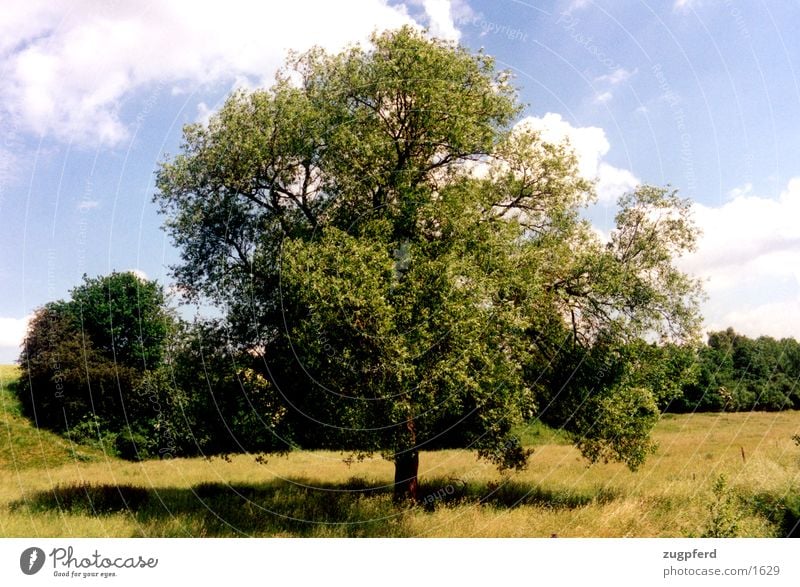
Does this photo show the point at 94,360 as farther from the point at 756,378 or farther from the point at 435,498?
the point at 756,378

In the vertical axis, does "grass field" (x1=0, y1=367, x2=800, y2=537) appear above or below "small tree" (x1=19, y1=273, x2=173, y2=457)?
below

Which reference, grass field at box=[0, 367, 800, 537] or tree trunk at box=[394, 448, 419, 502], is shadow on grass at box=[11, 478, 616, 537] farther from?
tree trunk at box=[394, 448, 419, 502]

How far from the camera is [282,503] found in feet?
64.7

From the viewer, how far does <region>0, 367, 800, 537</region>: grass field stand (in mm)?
15500

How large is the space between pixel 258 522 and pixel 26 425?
3964cm

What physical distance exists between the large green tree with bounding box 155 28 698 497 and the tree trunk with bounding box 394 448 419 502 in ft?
0.29

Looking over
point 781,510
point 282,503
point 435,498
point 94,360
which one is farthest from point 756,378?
point 94,360

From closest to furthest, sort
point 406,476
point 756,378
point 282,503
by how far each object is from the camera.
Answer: point 406,476 → point 282,503 → point 756,378

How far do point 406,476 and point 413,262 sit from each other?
8175mm

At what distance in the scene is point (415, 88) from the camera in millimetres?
17844

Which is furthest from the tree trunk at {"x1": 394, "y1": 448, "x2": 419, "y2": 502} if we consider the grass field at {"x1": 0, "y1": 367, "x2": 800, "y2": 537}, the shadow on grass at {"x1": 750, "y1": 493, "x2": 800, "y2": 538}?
the shadow on grass at {"x1": 750, "y1": 493, "x2": 800, "y2": 538}

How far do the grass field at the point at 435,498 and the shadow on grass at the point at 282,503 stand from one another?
6cm

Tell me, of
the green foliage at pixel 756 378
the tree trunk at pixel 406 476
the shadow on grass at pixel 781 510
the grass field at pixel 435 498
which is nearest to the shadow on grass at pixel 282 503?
the grass field at pixel 435 498
